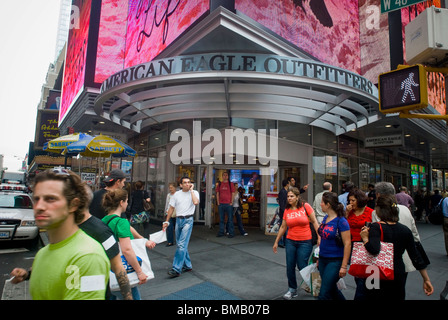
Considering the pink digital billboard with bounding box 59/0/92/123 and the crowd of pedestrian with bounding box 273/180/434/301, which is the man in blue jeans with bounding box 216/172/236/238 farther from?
the pink digital billboard with bounding box 59/0/92/123

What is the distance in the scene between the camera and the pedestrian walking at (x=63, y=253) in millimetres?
1394

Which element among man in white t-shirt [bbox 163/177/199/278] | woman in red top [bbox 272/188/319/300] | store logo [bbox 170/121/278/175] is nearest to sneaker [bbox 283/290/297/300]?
woman in red top [bbox 272/188/319/300]

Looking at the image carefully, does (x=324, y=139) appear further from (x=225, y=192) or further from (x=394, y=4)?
(x=394, y=4)

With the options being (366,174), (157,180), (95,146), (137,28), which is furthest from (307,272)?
(366,174)

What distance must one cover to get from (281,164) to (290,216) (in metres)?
7.48

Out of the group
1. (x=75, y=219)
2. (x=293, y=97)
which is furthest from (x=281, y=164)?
(x=75, y=219)

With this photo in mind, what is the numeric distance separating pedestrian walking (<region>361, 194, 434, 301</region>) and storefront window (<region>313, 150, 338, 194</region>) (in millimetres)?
9327

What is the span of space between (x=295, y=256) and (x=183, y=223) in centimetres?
235

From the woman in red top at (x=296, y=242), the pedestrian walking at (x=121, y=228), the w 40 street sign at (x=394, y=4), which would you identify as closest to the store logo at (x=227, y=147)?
the woman in red top at (x=296, y=242)

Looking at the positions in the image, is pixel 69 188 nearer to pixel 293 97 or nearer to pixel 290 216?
pixel 290 216

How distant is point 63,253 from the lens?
1438mm

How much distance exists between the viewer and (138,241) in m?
2.96
